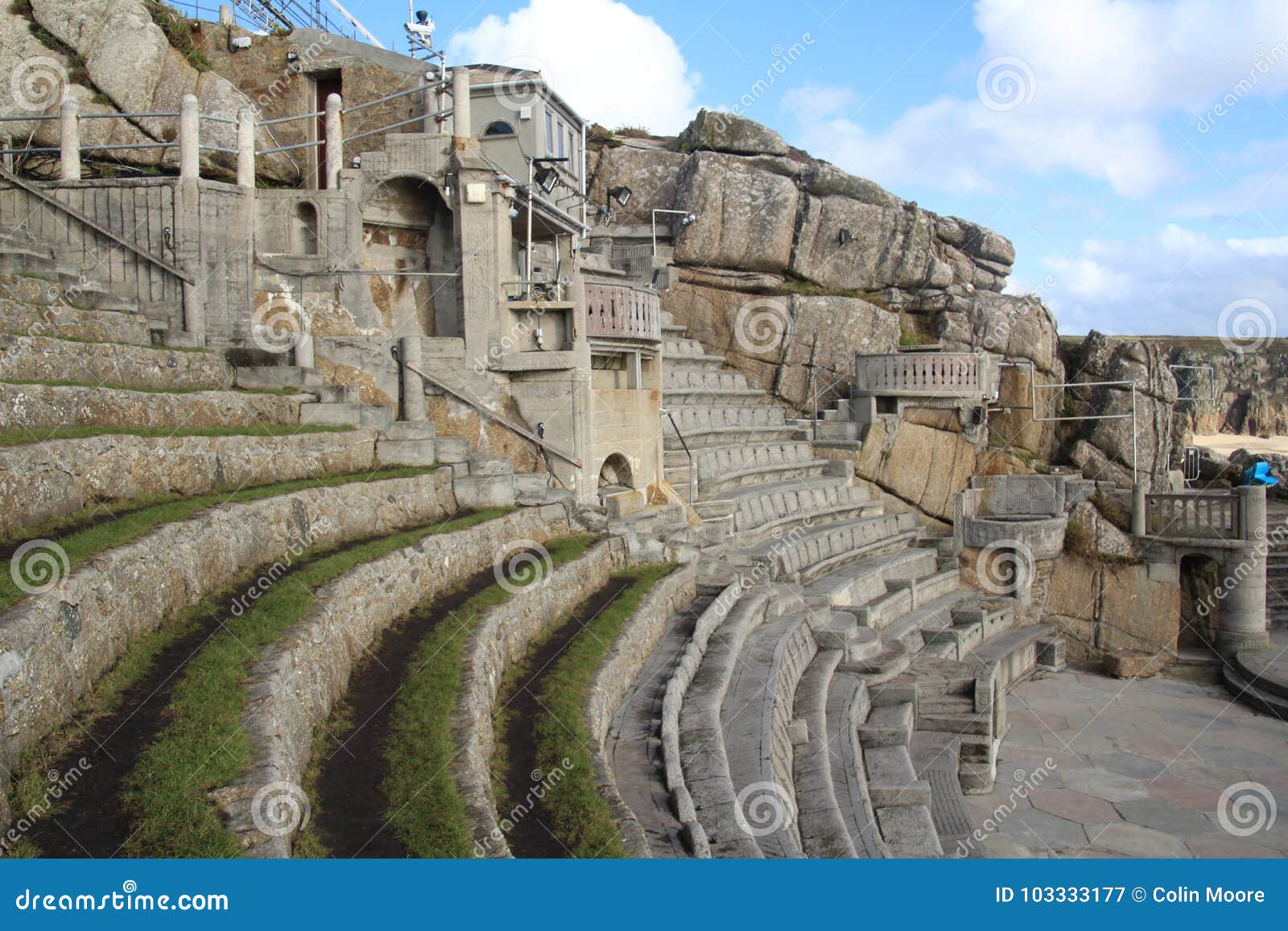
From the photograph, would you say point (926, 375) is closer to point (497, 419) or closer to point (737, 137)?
point (737, 137)

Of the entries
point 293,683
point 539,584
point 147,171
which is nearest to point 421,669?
point 293,683

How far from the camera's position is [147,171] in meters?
16.5

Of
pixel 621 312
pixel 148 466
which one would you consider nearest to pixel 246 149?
pixel 621 312

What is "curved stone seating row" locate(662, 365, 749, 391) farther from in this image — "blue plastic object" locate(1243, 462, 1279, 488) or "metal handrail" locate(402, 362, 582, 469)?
"blue plastic object" locate(1243, 462, 1279, 488)

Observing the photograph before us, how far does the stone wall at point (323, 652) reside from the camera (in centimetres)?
471

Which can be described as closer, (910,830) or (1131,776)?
(910,830)

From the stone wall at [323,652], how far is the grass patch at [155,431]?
2.27 metres

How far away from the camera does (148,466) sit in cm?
803

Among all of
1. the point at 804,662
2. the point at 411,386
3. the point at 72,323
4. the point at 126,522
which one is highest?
the point at 72,323

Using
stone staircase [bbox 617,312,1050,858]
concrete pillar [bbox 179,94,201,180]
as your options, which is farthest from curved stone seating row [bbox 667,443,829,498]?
concrete pillar [bbox 179,94,201,180]

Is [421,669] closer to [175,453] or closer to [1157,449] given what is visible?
[175,453]

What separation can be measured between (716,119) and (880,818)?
2033 cm

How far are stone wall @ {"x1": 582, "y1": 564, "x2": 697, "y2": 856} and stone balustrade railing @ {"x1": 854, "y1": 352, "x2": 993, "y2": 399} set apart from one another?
11240 millimetres

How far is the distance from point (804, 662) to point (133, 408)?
25.4 feet
